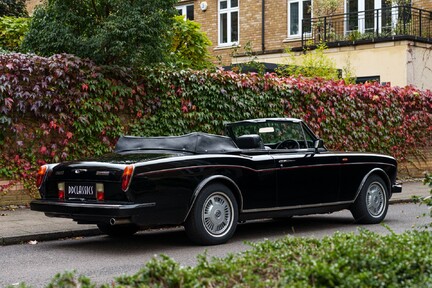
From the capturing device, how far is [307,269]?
444cm

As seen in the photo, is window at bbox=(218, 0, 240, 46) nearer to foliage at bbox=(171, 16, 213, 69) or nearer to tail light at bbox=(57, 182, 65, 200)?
foliage at bbox=(171, 16, 213, 69)

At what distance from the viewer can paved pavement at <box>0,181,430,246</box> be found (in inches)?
373

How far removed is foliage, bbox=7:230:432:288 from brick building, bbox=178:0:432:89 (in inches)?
591

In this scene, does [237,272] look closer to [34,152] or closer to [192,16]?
[34,152]

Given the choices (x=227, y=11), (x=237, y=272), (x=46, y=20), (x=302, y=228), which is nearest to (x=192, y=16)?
(x=227, y=11)

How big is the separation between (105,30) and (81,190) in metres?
5.08

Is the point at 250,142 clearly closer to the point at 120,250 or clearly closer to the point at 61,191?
the point at 120,250

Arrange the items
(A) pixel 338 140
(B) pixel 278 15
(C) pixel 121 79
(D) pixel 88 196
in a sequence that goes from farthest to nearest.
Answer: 1. (B) pixel 278 15
2. (A) pixel 338 140
3. (C) pixel 121 79
4. (D) pixel 88 196

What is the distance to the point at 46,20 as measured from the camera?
14008 millimetres

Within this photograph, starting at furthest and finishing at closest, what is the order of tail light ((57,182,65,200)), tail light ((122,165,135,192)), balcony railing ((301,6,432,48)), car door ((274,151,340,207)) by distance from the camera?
1. balcony railing ((301,6,432,48))
2. car door ((274,151,340,207))
3. tail light ((57,182,65,200))
4. tail light ((122,165,135,192))

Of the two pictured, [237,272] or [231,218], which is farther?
[231,218]

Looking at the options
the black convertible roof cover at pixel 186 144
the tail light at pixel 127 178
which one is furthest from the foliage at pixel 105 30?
the tail light at pixel 127 178

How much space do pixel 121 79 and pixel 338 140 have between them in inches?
261

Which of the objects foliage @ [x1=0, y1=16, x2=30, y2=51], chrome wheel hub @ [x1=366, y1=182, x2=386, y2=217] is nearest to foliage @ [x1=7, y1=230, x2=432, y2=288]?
chrome wheel hub @ [x1=366, y1=182, x2=386, y2=217]
